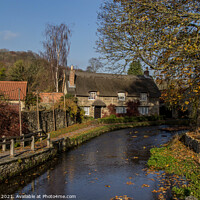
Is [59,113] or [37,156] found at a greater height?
[59,113]

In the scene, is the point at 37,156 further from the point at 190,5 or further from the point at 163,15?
the point at 190,5

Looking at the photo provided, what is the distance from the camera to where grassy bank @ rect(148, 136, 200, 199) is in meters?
9.26

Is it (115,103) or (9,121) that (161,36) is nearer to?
(9,121)

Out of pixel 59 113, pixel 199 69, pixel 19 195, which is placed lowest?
pixel 19 195

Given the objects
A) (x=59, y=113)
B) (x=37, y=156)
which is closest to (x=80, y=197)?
(x=37, y=156)

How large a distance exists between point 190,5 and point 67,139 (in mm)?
13642

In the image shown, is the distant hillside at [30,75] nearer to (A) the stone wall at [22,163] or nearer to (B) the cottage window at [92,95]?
(B) the cottage window at [92,95]

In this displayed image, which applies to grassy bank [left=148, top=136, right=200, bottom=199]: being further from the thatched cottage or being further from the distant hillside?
the distant hillside

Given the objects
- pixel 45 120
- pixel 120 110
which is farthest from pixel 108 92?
pixel 45 120

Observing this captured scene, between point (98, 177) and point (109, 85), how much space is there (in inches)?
1320

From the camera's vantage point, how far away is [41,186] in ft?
35.8

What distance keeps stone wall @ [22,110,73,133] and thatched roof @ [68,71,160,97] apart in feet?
36.2

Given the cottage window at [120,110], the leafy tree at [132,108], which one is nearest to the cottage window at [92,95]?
the cottage window at [120,110]

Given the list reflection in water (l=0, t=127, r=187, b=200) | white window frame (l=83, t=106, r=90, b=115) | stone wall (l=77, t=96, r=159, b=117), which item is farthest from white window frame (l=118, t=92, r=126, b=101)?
reflection in water (l=0, t=127, r=187, b=200)
